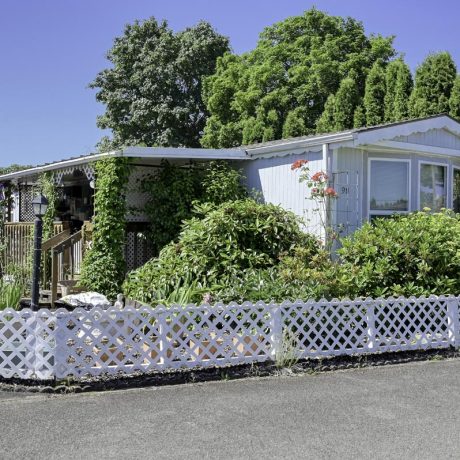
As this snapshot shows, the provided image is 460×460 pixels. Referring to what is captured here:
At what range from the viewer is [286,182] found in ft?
35.0

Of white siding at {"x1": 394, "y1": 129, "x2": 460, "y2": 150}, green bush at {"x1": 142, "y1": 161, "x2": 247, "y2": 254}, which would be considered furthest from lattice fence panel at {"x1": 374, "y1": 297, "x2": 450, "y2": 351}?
green bush at {"x1": 142, "y1": 161, "x2": 247, "y2": 254}

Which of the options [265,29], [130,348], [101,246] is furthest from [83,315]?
[265,29]

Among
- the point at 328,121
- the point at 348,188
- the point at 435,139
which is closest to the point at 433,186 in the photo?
the point at 435,139

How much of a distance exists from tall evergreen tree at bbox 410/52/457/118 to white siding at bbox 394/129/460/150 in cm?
600

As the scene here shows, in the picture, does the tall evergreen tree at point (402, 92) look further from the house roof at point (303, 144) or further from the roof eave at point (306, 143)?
the roof eave at point (306, 143)

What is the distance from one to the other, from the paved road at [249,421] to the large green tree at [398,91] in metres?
13.9

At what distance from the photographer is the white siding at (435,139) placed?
10727 mm

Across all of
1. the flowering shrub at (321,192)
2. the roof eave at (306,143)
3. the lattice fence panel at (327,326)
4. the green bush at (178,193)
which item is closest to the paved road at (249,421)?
the lattice fence panel at (327,326)

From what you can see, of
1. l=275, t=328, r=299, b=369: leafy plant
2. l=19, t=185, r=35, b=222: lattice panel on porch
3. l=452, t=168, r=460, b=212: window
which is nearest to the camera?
l=275, t=328, r=299, b=369: leafy plant

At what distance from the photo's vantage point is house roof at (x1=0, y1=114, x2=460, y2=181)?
970cm

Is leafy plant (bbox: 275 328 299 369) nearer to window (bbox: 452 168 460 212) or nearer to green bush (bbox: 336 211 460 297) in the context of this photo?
green bush (bbox: 336 211 460 297)

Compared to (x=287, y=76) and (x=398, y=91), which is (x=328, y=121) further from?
(x=287, y=76)

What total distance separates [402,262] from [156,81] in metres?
21.4

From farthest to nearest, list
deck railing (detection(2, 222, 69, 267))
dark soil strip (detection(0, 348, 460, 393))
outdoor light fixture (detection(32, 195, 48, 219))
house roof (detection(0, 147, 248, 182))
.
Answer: deck railing (detection(2, 222, 69, 267)) < house roof (detection(0, 147, 248, 182)) < outdoor light fixture (detection(32, 195, 48, 219)) < dark soil strip (detection(0, 348, 460, 393))
